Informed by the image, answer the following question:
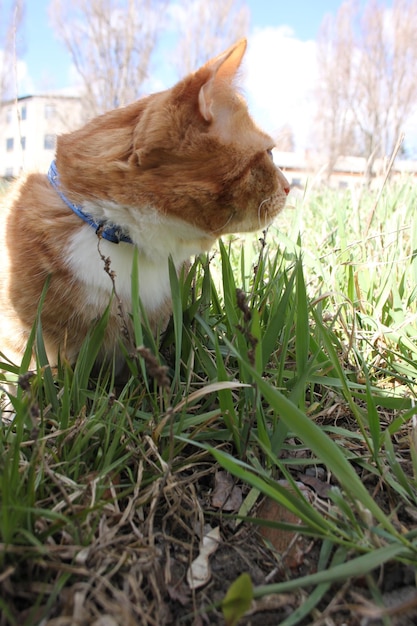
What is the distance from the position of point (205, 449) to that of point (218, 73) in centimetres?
74

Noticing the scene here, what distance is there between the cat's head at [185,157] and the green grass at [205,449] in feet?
0.59

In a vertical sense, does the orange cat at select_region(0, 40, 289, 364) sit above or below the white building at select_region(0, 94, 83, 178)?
below

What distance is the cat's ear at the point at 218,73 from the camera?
2.90ft

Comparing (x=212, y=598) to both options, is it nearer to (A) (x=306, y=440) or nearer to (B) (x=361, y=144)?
(A) (x=306, y=440)

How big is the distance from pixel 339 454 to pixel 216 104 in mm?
730

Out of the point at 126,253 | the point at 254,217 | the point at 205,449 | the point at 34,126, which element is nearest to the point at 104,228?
the point at 126,253

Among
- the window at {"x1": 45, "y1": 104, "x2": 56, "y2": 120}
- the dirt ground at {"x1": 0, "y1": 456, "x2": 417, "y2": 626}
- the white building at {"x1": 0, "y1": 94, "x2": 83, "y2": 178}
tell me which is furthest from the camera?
the window at {"x1": 45, "y1": 104, "x2": 56, "y2": 120}

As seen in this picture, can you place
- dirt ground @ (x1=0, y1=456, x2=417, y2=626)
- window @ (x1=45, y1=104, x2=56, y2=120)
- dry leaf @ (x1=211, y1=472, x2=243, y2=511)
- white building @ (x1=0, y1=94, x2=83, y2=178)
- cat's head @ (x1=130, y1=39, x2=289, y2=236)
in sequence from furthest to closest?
window @ (x1=45, y1=104, x2=56, y2=120), white building @ (x1=0, y1=94, x2=83, y2=178), cat's head @ (x1=130, y1=39, x2=289, y2=236), dry leaf @ (x1=211, y1=472, x2=243, y2=511), dirt ground @ (x1=0, y1=456, x2=417, y2=626)

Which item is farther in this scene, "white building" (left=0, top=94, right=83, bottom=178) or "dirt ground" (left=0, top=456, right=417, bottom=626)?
"white building" (left=0, top=94, right=83, bottom=178)

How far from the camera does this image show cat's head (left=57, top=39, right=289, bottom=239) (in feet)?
2.89

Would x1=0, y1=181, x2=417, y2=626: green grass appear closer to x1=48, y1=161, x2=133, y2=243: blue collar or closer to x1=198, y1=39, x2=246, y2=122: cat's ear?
x1=48, y1=161, x2=133, y2=243: blue collar

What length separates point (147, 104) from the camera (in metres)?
0.95

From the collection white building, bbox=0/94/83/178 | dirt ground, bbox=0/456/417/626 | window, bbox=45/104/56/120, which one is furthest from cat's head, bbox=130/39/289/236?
window, bbox=45/104/56/120

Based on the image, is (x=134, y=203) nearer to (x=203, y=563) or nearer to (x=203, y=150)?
(x=203, y=150)
